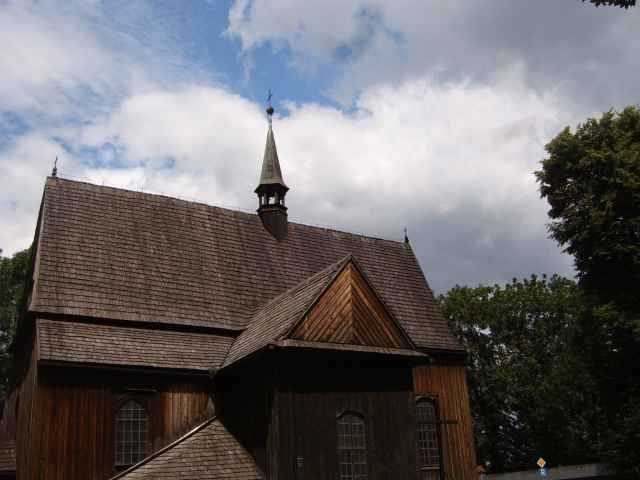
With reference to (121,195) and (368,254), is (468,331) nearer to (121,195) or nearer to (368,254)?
(368,254)

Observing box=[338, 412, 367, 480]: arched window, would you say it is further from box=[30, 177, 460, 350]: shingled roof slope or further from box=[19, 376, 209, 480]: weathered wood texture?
box=[30, 177, 460, 350]: shingled roof slope

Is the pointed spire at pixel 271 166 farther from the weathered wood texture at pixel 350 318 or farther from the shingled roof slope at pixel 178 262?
the weathered wood texture at pixel 350 318

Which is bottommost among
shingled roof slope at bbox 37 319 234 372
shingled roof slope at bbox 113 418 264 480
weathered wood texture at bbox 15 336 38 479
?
shingled roof slope at bbox 113 418 264 480

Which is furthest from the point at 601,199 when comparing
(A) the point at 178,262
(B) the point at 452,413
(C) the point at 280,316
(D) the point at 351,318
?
(A) the point at 178,262

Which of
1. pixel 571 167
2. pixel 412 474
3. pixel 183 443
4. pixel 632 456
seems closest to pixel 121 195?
pixel 183 443

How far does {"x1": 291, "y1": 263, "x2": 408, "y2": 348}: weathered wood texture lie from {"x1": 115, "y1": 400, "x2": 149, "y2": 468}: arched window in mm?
5068

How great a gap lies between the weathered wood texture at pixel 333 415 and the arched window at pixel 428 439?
3427 mm

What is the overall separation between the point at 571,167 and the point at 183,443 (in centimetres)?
1904

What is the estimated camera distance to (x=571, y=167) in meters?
26.7

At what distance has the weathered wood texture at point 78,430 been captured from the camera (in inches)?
626

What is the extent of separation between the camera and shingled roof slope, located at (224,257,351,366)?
16.8 m

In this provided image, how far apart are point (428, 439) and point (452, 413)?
1462 mm

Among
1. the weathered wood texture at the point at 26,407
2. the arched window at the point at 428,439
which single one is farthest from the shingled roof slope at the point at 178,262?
the arched window at the point at 428,439

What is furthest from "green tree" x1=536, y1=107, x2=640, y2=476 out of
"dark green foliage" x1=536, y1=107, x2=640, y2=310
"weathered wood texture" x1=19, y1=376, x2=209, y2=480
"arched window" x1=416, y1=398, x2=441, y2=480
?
"weathered wood texture" x1=19, y1=376, x2=209, y2=480
